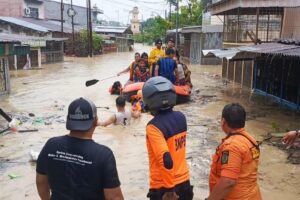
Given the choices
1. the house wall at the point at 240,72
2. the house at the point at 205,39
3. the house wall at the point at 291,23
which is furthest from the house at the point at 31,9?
the house wall at the point at 291,23

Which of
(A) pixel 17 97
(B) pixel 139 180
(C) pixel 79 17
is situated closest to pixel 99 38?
(C) pixel 79 17

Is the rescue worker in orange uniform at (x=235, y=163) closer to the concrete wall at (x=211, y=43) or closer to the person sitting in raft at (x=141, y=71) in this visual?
the person sitting in raft at (x=141, y=71)

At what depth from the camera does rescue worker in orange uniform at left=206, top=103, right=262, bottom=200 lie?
2641 millimetres

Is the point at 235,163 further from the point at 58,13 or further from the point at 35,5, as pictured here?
the point at 58,13

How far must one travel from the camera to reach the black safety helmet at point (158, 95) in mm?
2859

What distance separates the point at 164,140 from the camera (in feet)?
9.16

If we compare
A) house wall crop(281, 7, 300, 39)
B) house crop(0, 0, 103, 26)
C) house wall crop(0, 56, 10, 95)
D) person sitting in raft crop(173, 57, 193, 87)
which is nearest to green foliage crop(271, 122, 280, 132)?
person sitting in raft crop(173, 57, 193, 87)

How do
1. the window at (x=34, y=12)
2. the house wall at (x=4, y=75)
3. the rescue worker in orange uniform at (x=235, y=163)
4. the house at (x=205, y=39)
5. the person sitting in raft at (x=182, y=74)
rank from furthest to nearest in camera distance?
the window at (x=34, y=12) → the house at (x=205, y=39) → the house wall at (x=4, y=75) → the person sitting in raft at (x=182, y=74) → the rescue worker in orange uniform at (x=235, y=163)

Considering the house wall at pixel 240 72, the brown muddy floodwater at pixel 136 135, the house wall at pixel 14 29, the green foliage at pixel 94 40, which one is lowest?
the brown muddy floodwater at pixel 136 135

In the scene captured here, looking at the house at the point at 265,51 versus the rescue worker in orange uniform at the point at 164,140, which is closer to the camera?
the rescue worker in orange uniform at the point at 164,140

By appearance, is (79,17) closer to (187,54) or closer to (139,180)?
(187,54)

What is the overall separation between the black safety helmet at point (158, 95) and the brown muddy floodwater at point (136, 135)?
2916mm

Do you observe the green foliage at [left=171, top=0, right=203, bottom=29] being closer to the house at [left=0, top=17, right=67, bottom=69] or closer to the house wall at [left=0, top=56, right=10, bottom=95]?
the house at [left=0, top=17, right=67, bottom=69]

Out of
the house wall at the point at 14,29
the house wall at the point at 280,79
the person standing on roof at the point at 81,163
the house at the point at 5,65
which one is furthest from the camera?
the house wall at the point at 14,29
